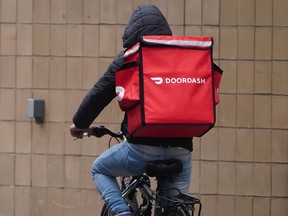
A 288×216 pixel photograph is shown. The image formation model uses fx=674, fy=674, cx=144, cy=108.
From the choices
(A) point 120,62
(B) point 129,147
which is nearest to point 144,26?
(A) point 120,62

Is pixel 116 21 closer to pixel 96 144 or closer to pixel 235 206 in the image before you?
pixel 96 144

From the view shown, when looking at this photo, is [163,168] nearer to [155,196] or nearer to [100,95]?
[155,196]

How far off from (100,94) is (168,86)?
53 cm

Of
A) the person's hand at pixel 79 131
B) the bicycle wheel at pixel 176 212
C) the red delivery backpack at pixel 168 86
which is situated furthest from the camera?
the person's hand at pixel 79 131

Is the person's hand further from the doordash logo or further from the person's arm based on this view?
the doordash logo

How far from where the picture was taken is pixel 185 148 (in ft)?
14.7

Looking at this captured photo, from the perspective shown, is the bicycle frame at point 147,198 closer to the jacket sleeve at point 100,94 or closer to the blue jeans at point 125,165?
the blue jeans at point 125,165

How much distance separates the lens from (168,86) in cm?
415

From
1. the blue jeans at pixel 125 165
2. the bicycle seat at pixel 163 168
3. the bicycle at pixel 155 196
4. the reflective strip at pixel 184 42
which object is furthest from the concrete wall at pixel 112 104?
the reflective strip at pixel 184 42

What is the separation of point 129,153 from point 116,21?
2.72m

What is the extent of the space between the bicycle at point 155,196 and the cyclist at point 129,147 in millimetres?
61

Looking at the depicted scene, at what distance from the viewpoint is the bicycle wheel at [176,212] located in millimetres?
4305

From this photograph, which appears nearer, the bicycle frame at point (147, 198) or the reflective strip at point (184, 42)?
the reflective strip at point (184, 42)

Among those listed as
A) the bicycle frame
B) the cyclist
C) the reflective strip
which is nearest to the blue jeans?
the cyclist
